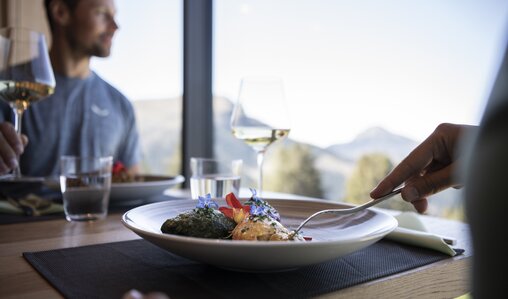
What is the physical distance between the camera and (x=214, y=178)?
1.06 meters

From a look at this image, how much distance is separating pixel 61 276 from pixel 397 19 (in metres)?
4.19

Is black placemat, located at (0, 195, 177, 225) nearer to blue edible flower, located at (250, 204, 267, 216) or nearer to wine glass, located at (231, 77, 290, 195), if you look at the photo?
wine glass, located at (231, 77, 290, 195)

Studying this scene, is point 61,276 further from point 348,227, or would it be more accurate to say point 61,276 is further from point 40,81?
point 40,81

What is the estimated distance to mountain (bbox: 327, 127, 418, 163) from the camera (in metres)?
4.48

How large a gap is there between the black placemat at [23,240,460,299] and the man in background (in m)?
1.74

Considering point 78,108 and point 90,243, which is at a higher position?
point 78,108

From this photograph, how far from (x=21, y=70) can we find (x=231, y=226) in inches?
26.5

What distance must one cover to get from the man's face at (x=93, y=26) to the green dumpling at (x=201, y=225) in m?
1.87

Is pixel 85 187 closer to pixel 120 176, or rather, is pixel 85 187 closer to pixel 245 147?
pixel 120 176

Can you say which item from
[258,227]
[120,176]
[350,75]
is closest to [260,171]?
[258,227]

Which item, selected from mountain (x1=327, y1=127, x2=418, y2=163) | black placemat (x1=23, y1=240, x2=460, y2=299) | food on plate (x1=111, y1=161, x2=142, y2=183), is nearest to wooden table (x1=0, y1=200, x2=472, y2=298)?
black placemat (x1=23, y1=240, x2=460, y2=299)

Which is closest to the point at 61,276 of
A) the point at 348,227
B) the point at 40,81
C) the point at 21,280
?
the point at 21,280

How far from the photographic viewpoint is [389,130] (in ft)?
14.6

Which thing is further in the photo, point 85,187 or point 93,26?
point 93,26
